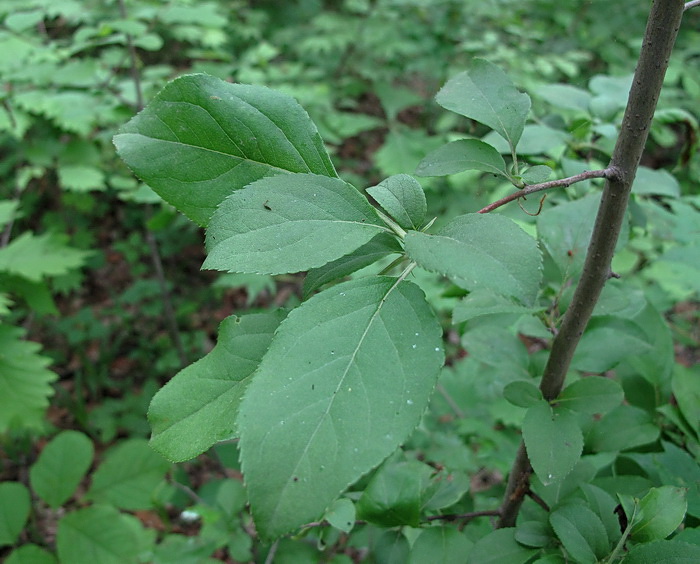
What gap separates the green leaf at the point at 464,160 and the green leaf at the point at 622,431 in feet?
1.70

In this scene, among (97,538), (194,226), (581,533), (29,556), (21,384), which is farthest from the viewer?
(194,226)

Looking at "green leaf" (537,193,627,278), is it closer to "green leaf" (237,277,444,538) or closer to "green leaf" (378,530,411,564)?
"green leaf" (237,277,444,538)

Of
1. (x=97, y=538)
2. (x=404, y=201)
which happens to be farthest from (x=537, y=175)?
(x=97, y=538)

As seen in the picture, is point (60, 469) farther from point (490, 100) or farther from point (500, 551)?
point (490, 100)

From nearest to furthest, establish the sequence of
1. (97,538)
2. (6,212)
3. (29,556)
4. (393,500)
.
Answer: (393,500)
(29,556)
(97,538)
(6,212)

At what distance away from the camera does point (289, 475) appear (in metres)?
0.43

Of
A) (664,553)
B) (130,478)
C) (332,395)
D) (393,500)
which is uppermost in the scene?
(332,395)

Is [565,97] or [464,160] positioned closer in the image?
[464,160]

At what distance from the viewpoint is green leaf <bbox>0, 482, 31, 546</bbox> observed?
1673 mm

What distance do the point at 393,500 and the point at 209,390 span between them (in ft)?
1.19

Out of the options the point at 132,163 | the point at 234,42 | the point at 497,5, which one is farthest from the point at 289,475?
the point at 234,42

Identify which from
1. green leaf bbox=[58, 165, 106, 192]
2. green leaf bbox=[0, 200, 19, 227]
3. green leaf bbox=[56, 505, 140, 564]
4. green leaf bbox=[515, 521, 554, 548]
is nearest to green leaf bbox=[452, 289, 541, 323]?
green leaf bbox=[515, 521, 554, 548]

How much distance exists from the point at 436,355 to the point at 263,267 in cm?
19

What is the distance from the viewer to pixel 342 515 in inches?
32.0
